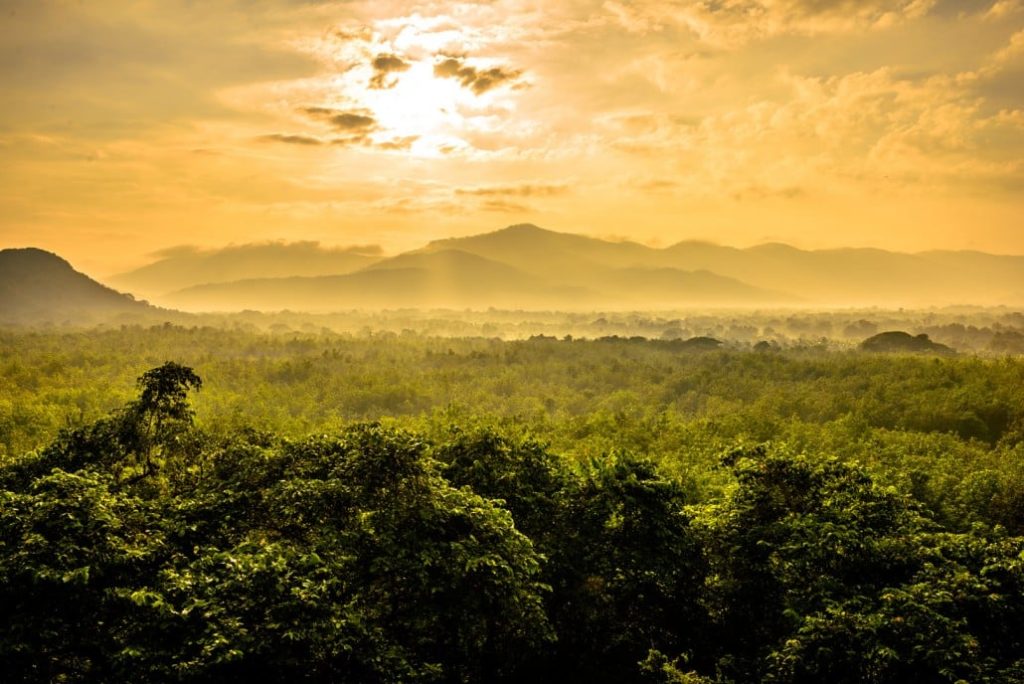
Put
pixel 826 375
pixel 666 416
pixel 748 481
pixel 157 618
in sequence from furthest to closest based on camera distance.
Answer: pixel 826 375 < pixel 666 416 < pixel 748 481 < pixel 157 618

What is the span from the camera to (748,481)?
28.4 meters

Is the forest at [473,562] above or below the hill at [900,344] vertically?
below

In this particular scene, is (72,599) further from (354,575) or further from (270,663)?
(354,575)

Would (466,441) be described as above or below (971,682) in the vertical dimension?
above

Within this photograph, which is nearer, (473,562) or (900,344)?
(473,562)

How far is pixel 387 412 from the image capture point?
9812cm

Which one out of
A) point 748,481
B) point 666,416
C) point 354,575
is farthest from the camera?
point 666,416

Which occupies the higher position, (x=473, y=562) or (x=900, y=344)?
(x=900, y=344)

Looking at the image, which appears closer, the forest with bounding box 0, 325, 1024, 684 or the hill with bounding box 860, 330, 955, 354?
the forest with bounding box 0, 325, 1024, 684

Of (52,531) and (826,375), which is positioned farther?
(826,375)

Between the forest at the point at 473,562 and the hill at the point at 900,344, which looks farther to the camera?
the hill at the point at 900,344

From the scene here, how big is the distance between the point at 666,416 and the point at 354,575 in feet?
165

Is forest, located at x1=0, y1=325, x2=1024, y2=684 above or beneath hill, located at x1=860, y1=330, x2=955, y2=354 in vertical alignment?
beneath

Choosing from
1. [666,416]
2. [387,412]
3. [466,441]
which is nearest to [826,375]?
[666,416]
